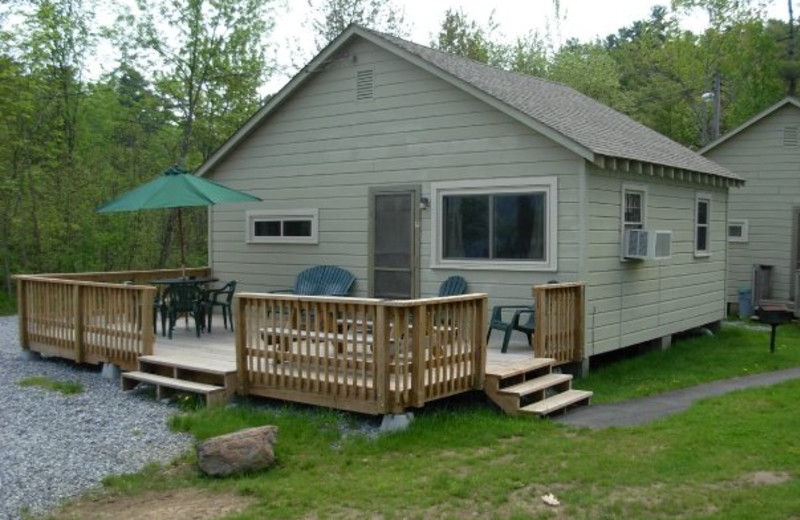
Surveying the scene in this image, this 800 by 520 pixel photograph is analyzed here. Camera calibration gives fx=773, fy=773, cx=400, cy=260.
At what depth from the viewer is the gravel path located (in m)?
5.27

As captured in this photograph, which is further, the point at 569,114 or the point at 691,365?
the point at 569,114

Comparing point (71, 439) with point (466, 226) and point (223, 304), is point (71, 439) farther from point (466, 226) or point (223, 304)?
point (466, 226)

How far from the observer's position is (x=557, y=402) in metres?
7.18

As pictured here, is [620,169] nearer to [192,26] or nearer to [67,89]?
[192,26]

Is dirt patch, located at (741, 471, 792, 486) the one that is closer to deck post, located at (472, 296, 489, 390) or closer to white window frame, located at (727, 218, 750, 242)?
deck post, located at (472, 296, 489, 390)

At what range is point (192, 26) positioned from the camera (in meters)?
18.9

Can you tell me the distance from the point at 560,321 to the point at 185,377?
13.0 ft

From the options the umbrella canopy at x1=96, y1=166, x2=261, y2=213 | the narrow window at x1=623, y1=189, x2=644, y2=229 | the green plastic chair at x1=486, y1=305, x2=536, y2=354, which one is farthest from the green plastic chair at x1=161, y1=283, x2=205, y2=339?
the narrow window at x1=623, y1=189, x2=644, y2=229

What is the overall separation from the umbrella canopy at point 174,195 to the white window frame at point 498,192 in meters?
2.77

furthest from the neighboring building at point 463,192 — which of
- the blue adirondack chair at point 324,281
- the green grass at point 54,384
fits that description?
the green grass at point 54,384

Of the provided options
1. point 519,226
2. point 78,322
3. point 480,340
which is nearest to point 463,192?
point 519,226

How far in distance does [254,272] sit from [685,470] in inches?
328

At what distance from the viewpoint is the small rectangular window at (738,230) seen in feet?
52.1

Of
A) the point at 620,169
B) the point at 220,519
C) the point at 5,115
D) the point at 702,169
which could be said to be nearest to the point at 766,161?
the point at 702,169
